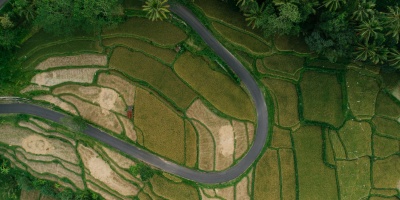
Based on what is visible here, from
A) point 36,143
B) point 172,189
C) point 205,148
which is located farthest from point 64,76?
point 205,148

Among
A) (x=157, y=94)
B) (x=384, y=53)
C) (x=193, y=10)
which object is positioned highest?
(x=193, y=10)

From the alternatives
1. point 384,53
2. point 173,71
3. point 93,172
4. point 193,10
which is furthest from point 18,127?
point 384,53

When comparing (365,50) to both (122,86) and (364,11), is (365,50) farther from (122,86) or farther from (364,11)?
(122,86)

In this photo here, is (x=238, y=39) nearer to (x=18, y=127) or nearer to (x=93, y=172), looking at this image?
(x=93, y=172)

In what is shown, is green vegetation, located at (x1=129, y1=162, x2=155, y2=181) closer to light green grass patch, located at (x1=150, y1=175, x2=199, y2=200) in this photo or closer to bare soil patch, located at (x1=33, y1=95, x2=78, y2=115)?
light green grass patch, located at (x1=150, y1=175, x2=199, y2=200)

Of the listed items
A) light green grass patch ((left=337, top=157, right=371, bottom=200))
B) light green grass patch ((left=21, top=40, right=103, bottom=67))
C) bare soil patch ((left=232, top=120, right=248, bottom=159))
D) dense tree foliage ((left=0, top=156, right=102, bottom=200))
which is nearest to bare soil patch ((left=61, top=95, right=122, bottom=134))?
light green grass patch ((left=21, top=40, right=103, bottom=67))

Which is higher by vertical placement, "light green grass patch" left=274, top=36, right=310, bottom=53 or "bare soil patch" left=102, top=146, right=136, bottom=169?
"light green grass patch" left=274, top=36, right=310, bottom=53
